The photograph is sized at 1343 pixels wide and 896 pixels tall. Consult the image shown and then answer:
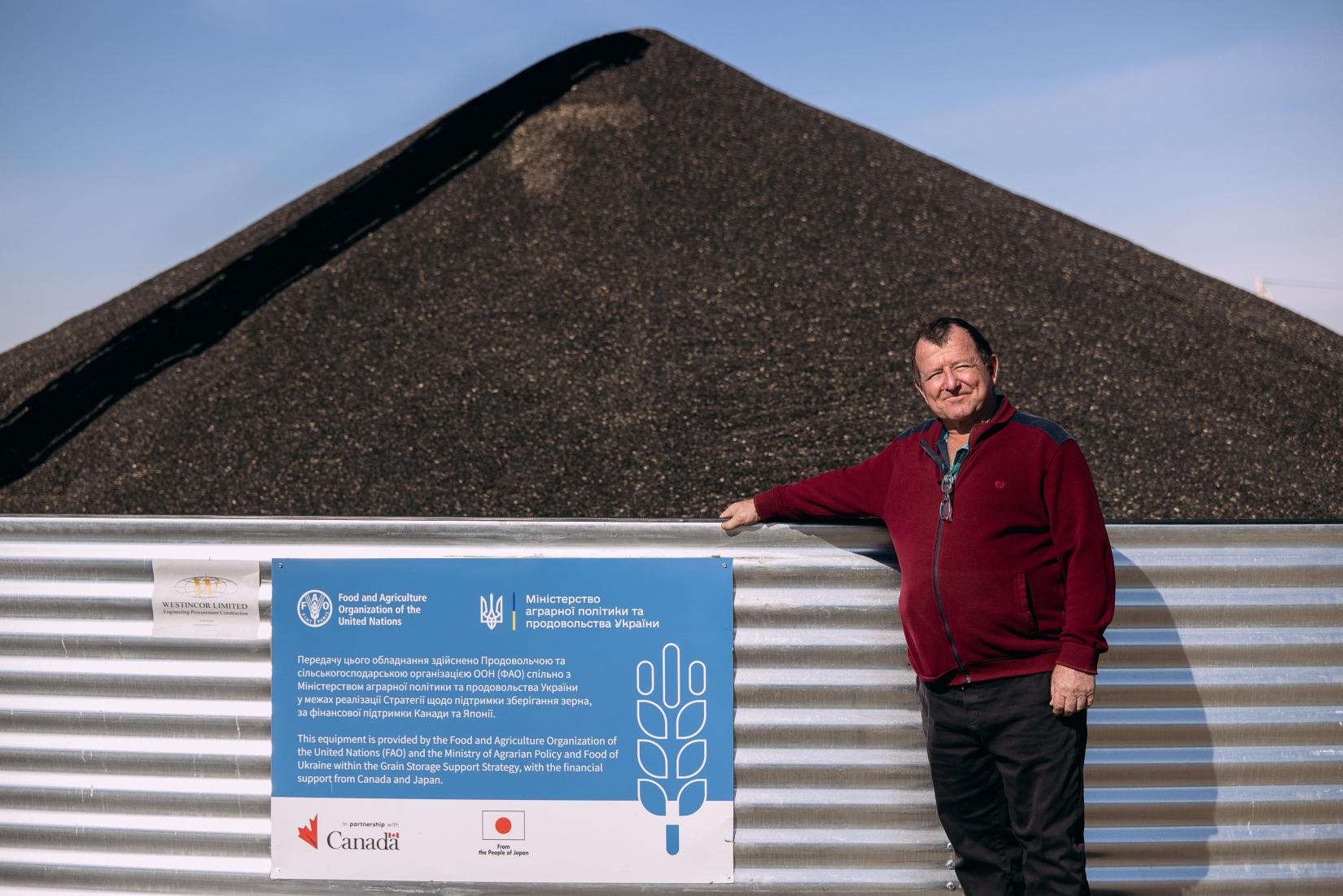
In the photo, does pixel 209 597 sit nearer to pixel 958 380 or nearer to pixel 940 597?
pixel 940 597

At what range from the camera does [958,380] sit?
2703 mm

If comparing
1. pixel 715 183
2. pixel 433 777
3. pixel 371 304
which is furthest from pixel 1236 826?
pixel 715 183

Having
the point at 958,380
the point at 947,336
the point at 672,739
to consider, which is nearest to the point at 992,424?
the point at 958,380

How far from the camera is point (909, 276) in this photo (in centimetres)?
1120

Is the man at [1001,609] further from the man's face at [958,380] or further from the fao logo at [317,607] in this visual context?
the fao logo at [317,607]

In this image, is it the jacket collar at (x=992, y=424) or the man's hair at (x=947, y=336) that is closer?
the jacket collar at (x=992, y=424)

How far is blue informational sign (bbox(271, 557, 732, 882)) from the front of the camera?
9.57 feet

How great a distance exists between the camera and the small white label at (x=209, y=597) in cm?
303

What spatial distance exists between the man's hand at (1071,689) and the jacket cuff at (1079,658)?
0.04 feet

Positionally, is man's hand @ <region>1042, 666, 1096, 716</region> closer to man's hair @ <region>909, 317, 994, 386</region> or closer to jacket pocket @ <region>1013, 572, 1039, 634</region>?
jacket pocket @ <region>1013, 572, 1039, 634</region>

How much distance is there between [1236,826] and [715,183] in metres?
11.4

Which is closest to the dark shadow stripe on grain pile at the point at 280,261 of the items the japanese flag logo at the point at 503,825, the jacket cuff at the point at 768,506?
the japanese flag logo at the point at 503,825

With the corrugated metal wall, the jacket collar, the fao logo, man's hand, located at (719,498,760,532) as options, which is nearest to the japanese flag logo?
the corrugated metal wall

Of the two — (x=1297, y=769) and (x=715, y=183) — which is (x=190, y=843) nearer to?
(x=1297, y=769)
